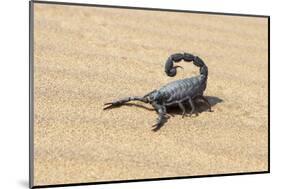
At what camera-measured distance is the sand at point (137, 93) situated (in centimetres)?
242

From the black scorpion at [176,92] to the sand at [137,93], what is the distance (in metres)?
0.03

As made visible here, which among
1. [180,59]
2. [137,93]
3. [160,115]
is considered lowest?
[160,115]

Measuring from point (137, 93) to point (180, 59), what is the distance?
339 mm

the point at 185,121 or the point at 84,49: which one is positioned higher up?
the point at 84,49

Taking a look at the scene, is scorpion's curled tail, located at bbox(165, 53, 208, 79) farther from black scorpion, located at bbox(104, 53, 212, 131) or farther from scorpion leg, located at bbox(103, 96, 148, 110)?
scorpion leg, located at bbox(103, 96, 148, 110)

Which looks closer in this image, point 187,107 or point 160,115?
point 160,115

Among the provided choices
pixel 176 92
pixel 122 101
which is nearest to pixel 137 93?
pixel 122 101

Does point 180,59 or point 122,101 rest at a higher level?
point 180,59

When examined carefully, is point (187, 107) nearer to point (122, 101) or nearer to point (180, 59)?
point (180, 59)

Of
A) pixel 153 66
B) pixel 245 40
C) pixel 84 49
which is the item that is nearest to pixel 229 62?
pixel 245 40

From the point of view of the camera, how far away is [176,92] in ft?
8.78

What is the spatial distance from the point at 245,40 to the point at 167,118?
795 mm

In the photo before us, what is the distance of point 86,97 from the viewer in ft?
8.30

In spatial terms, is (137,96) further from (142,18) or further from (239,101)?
(239,101)
